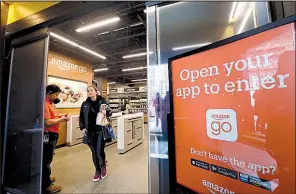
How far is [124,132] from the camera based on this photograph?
14.0ft

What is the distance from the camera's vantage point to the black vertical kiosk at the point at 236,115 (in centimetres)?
70

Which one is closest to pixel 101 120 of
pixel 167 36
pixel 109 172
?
pixel 109 172

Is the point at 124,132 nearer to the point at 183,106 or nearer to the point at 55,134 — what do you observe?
the point at 55,134

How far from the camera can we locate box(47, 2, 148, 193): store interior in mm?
2576

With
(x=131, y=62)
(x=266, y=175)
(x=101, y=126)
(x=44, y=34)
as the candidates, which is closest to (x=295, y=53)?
(x=266, y=175)

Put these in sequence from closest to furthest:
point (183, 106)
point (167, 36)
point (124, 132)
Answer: point (183, 106) < point (167, 36) < point (124, 132)

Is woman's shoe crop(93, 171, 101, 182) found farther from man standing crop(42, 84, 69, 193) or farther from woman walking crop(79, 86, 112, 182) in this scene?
man standing crop(42, 84, 69, 193)

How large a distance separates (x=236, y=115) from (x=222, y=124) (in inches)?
3.8

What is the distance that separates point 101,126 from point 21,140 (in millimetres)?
1164

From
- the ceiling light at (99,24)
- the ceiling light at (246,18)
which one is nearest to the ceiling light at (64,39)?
the ceiling light at (99,24)

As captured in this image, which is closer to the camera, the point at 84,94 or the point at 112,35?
the point at 112,35

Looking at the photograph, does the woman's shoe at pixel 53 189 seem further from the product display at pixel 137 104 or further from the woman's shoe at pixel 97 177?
the product display at pixel 137 104

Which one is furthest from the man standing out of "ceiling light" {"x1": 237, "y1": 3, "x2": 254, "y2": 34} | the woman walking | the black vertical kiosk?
"ceiling light" {"x1": 237, "y1": 3, "x2": 254, "y2": 34}

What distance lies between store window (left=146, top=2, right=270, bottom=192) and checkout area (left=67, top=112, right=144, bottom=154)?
273 centimetres
